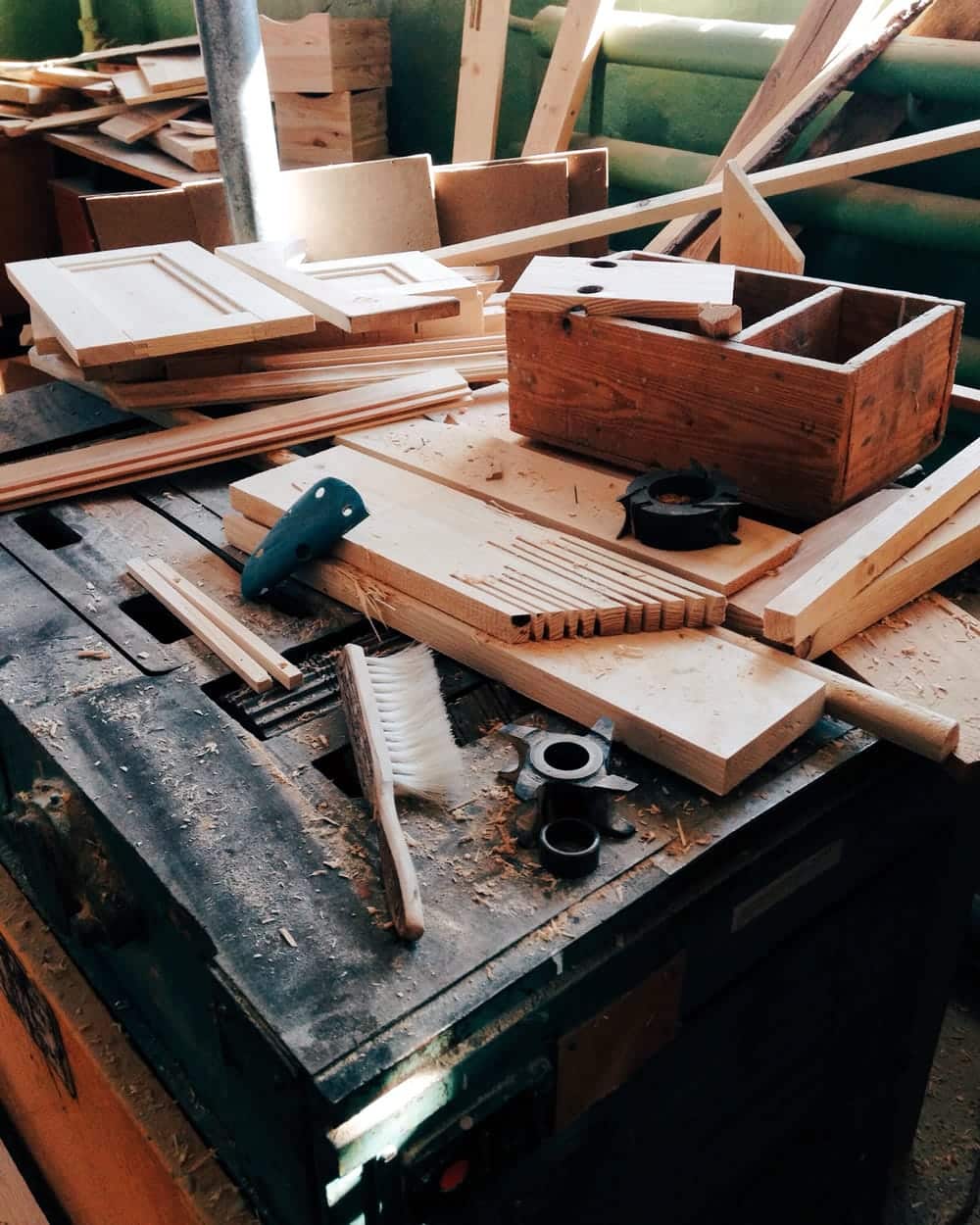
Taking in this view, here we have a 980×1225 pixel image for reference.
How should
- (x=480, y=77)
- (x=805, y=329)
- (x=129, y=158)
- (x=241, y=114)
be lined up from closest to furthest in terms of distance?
1. (x=805, y=329)
2. (x=241, y=114)
3. (x=480, y=77)
4. (x=129, y=158)

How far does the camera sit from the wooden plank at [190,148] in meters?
4.09

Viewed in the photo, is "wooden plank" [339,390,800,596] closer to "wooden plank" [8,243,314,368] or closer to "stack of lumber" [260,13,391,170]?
"wooden plank" [8,243,314,368]

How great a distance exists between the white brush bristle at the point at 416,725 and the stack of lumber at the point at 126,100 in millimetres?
3403

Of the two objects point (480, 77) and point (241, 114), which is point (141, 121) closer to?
point (480, 77)

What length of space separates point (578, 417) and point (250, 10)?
1.52 m

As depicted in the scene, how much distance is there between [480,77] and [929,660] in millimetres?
2950

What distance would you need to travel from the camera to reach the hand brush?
0.98 metres

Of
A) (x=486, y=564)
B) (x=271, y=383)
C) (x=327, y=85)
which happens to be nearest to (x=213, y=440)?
(x=271, y=383)

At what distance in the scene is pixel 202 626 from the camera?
1.39 meters

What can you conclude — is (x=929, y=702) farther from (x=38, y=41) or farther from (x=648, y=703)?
(x=38, y=41)

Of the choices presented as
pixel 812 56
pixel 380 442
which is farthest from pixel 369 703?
pixel 812 56

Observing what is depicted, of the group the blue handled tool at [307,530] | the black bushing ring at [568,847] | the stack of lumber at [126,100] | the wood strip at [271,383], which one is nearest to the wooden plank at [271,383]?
the wood strip at [271,383]

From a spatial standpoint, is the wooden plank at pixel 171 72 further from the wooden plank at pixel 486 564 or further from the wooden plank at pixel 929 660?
the wooden plank at pixel 929 660

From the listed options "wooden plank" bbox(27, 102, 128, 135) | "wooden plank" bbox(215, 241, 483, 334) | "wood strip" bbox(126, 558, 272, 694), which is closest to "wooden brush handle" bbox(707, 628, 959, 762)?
"wood strip" bbox(126, 558, 272, 694)
